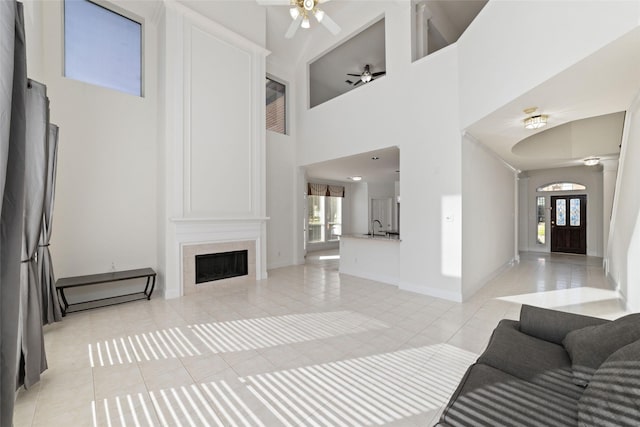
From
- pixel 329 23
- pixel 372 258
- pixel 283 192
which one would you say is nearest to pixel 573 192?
pixel 372 258

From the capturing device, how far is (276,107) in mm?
6777

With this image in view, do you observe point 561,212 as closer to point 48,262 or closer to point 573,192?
point 573,192

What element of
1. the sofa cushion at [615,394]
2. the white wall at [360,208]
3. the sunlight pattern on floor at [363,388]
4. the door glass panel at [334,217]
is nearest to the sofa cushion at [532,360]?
the sofa cushion at [615,394]

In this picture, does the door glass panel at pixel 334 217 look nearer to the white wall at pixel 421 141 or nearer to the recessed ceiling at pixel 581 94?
the white wall at pixel 421 141

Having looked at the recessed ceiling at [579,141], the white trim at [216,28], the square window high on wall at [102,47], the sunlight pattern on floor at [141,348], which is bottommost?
the sunlight pattern on floor at [141,348]

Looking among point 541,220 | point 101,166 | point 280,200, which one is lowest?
point 541,220

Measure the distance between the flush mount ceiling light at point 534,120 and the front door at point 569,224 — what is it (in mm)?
6785

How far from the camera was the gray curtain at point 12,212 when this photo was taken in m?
1.09

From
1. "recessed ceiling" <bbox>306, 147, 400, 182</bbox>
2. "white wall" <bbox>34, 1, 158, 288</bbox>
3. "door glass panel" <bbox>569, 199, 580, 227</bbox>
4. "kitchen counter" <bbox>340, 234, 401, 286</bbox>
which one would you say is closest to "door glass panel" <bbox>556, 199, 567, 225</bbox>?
"door glass panel" <bbox>569, 199, 580, 227</bbox>

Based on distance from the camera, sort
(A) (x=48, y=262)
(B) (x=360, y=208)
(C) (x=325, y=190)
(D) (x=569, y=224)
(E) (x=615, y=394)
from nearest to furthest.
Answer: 1. (E) (x=615, y=394)
2. (A) (x=48, y=262)
3. (D) (x=569, y=224)
4. (C) (x=325, y=190)
5. (B) (x=360, y=208)

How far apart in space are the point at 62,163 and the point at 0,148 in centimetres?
382

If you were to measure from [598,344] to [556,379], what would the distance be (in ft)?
1.02

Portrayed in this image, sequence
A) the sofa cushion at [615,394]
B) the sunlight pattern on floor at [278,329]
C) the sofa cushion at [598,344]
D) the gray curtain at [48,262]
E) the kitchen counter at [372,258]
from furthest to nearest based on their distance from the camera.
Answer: the kitchen counter at [372,258] < the gray curtain at [48,262] < the sunlight pattern on floor at [278,329] < the sofa cushion at [598,344] < the sofa cushion at [615,394]

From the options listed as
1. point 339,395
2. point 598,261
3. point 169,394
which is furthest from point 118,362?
point 598,261
